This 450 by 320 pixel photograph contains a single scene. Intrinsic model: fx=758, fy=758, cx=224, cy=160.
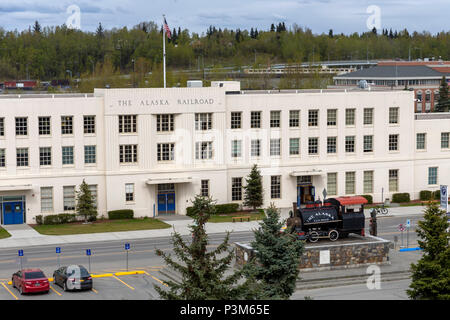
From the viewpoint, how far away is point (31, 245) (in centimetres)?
5456

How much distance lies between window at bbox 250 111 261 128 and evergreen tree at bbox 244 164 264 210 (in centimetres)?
445

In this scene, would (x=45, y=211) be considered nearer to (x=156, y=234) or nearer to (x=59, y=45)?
(x=156, y=234)

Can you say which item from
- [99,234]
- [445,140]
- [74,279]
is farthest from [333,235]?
[445,140]

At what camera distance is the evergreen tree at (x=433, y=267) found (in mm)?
32281

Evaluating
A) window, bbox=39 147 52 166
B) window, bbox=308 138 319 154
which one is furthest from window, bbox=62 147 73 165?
window, bbox=308 138 319 154

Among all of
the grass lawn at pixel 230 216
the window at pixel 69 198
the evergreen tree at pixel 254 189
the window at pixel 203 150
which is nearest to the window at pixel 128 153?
the window at pixel 69 198

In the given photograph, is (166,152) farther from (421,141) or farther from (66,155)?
(421,141)

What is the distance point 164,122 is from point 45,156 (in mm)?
10829

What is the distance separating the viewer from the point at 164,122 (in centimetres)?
6762

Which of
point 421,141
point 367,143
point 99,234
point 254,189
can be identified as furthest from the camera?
point 421,141

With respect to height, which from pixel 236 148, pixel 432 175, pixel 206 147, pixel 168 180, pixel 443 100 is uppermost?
pixel 443 100

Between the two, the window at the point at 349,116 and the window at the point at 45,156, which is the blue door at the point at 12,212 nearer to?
the window at the point at 45,156
